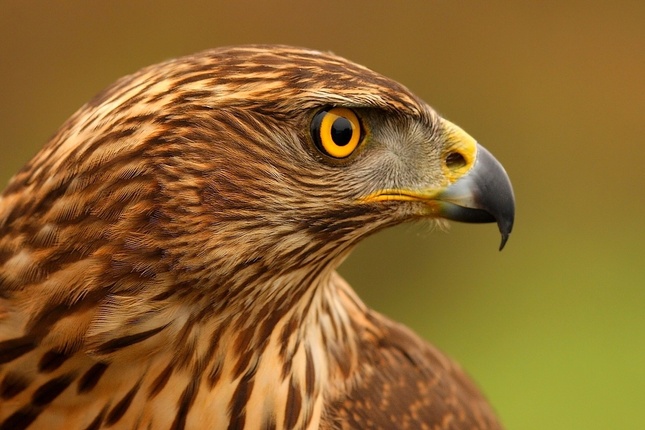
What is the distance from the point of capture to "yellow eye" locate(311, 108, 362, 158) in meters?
2.19

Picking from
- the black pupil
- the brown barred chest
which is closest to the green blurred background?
the brown barred chest

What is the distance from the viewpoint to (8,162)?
8195 millimetres

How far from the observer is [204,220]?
213 cm

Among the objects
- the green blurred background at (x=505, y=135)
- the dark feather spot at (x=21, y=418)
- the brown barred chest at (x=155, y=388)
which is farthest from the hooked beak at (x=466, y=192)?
the green blurred background at (x=505, y=135)

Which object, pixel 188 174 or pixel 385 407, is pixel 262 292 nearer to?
pixel 188 174

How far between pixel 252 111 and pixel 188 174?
0.18m

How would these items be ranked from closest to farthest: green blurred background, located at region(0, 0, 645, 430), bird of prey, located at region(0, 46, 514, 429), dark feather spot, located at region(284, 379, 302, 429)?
bird of prey, located at region(0, 46, 514, 429) < dark feather spot, located at region(284, 379, 302, 429) < green blurred background, located at region(0, 0, 645, 430)

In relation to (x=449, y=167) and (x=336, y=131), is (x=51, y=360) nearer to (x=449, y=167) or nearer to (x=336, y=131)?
(x=336, y=131)

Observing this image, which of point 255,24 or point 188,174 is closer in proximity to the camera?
point 188,174

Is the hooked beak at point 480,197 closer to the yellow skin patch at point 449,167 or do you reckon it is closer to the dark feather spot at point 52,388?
the yellow skin patch at point 449,167

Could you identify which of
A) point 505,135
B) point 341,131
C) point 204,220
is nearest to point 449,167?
point 341,131

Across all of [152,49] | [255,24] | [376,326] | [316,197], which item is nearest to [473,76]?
[255,24]

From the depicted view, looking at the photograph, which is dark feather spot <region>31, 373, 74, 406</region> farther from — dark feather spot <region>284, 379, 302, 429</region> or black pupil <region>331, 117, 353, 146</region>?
black pupil <region>331, 117, 353, 146</region>

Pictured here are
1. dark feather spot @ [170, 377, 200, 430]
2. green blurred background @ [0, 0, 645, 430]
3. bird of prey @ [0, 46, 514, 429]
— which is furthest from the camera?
green blurred background @ [0, 0, 645, 430]
